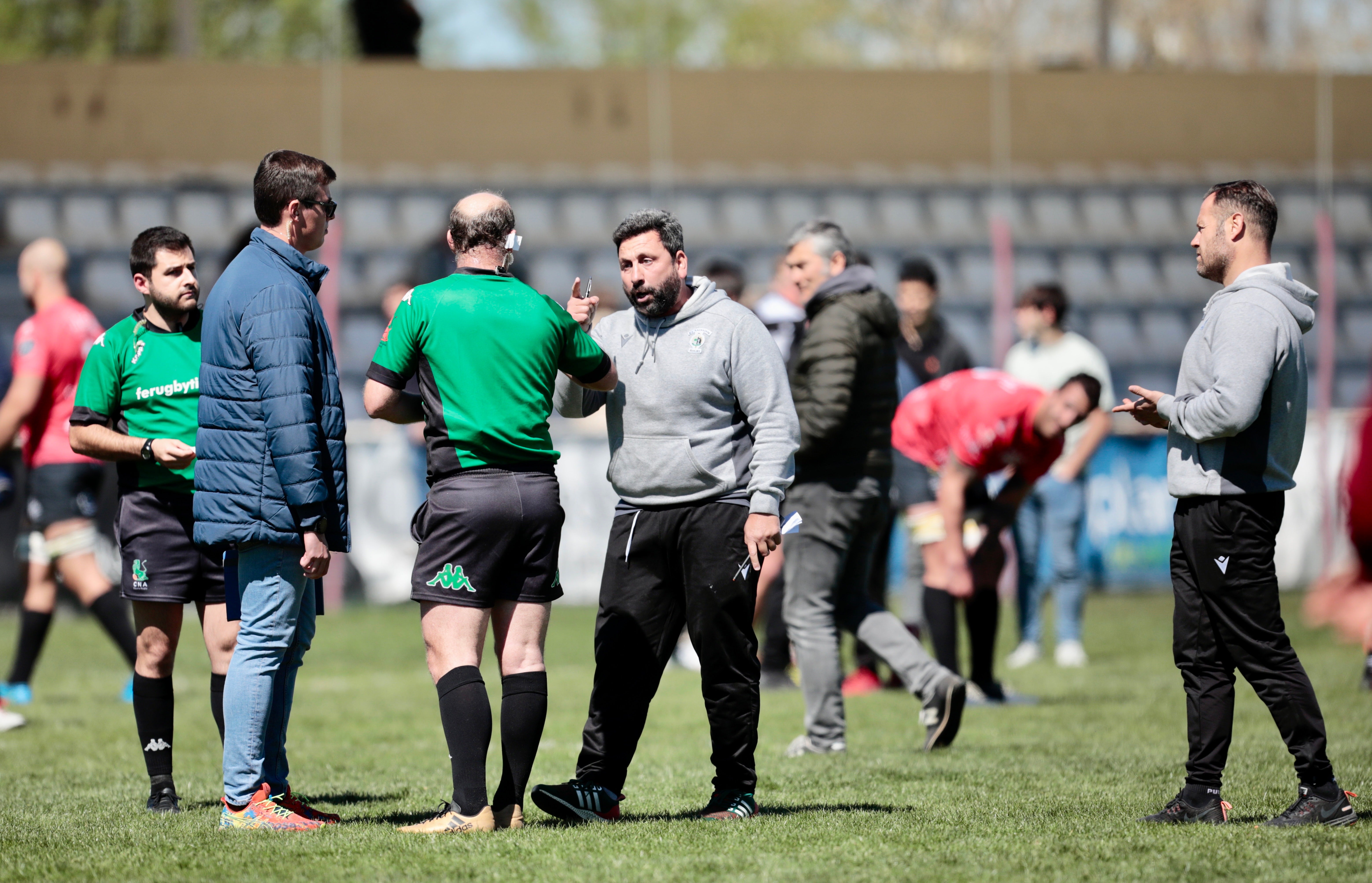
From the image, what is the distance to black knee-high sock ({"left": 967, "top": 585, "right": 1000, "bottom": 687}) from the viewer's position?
7.81 meters

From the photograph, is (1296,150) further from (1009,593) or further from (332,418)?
(332,418)

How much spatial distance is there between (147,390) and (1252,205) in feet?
11.7

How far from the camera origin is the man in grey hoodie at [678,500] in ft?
16.1

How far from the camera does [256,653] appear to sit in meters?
4.74

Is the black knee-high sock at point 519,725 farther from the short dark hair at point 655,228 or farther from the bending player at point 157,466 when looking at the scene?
the short dark hair at point 655,228

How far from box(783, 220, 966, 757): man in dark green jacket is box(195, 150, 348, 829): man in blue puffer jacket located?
2.31 metres

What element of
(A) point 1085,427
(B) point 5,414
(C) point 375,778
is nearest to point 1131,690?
(A) point 1085,427

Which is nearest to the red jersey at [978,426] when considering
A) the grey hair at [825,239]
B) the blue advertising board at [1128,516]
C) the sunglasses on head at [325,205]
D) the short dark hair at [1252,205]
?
the grey hair at [825,239]

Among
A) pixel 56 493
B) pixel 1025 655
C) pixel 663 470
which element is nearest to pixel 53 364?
pixel 56 493

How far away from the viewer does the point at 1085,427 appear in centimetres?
1103

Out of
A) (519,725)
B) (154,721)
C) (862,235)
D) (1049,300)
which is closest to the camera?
(519,725)

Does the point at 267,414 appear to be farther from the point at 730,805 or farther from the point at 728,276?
the point at 728,276

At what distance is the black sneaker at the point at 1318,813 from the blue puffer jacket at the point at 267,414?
291 centimetres

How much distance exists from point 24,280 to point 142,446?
9.43 feet
